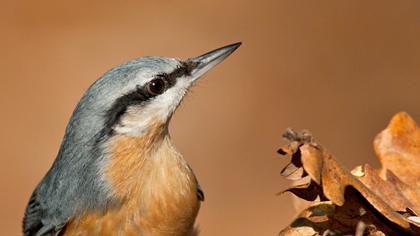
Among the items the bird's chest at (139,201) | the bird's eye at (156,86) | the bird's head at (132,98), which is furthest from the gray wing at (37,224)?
the bird's eye at (156,86)

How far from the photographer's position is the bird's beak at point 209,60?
4.91 metres

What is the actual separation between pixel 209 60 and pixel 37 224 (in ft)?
4.40

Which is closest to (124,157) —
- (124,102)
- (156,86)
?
(124,102)

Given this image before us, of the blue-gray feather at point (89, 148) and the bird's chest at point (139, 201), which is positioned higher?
the blue-gray feather at point (89, 148)

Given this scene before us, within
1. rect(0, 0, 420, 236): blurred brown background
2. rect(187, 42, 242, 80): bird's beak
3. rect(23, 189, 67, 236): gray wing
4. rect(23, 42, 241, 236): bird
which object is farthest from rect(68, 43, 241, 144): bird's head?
rect(0, 0, 420, 236): blurred brown background

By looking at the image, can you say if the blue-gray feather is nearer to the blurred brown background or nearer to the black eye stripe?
the black eye stripe

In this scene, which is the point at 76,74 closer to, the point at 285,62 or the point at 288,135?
the point at 285,62

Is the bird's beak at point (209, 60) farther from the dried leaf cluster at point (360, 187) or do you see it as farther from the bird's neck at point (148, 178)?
the dried leaf cluster at point (360, 187)

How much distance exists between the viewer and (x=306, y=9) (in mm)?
9852

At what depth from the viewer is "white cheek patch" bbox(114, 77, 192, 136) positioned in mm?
4684

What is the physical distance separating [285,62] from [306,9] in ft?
3.11

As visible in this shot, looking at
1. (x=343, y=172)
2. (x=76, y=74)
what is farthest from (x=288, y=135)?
(x=76, y=74)

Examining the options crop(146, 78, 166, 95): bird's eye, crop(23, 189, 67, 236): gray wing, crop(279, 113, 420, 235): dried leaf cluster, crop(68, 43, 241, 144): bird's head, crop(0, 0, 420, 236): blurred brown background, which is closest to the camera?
crop(279, 113, 420, 235): dried leaf cluster

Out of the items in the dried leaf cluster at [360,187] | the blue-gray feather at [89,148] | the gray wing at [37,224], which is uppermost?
the blue-gray feather at [89,148]
